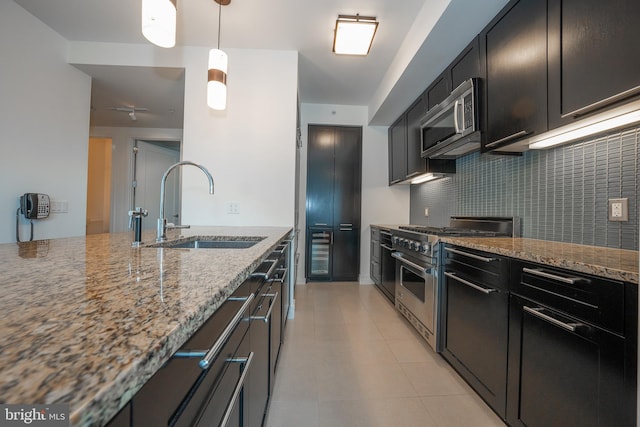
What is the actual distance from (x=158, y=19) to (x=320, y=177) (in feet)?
9.15

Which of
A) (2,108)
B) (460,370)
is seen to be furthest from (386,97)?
(2,108)

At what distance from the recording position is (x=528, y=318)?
43.4 inches

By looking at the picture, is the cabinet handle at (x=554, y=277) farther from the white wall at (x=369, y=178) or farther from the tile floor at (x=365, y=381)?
the white wall at (x=369, y=178)

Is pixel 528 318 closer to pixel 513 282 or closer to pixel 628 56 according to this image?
pixel 513 282

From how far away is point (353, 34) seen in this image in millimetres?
2180

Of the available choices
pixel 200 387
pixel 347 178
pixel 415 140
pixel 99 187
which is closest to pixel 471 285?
pixel 200 387

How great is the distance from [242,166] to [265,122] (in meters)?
0.49

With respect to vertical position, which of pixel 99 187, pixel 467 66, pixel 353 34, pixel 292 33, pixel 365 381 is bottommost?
pixel 365 381

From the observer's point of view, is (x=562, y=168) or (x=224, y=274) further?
(x=562, y=168)

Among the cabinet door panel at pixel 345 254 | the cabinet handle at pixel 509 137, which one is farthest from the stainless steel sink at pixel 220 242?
the cabinet door panel at pixel 345 254

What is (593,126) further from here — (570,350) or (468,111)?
(570,350)

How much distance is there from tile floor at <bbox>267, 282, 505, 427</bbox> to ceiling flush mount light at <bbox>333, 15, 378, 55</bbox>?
2539mm

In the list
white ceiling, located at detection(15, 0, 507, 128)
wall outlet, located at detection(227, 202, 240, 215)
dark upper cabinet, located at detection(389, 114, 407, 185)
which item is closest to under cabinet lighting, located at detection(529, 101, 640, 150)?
white ceiling, located at detection(15, 0, 507, 128)

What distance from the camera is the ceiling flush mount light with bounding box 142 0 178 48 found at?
1.15 meters
